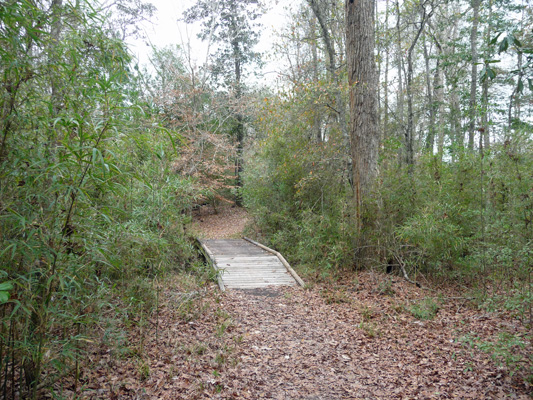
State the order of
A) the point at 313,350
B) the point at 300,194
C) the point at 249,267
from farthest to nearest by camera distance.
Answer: the point at 300,194, the point at 249,267, the point at 313,350

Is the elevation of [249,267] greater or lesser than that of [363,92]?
lesser

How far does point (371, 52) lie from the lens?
6.71m

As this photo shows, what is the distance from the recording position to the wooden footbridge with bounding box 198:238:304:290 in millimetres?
6730

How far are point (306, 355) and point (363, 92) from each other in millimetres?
5012

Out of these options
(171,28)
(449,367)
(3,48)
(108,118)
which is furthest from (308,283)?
(171,28)

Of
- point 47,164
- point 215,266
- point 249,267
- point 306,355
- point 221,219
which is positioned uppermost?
point 47,164

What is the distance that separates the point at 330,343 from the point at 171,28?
566 inches

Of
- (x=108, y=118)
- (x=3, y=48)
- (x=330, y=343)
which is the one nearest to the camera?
(x=3, y=48)

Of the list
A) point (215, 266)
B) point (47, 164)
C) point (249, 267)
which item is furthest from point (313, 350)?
point (249, 267)

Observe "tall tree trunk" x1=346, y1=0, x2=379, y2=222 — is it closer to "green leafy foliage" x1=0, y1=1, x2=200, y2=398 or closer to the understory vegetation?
the understory vegetation

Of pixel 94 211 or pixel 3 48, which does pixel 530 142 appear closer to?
pixel 94 211

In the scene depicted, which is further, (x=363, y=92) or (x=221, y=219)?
(x=221, y=219)

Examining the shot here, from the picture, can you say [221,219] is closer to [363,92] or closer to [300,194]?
[300,194]

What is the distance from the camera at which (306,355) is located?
155 inches
